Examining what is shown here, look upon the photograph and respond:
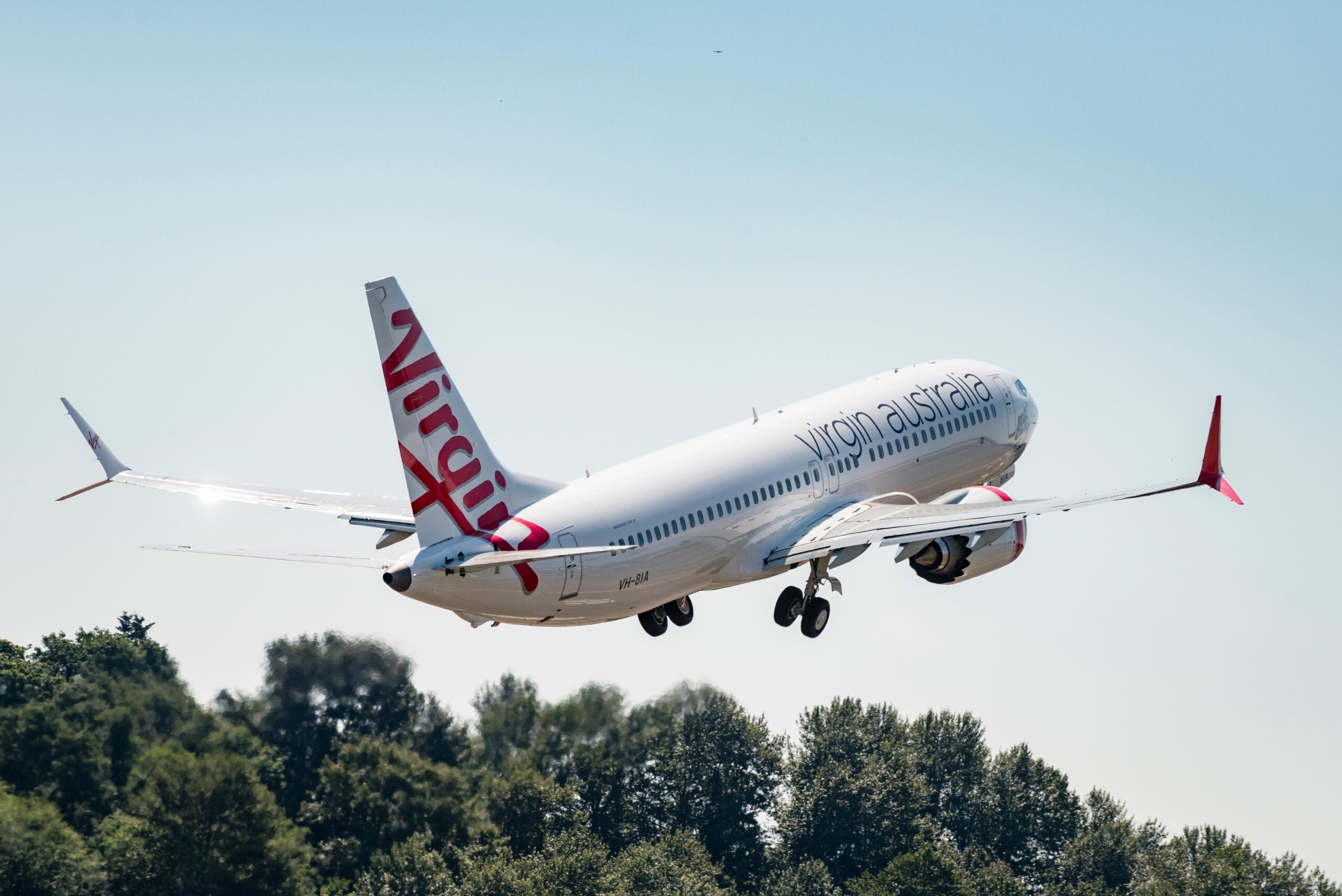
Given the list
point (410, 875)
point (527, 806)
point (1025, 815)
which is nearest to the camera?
point (410, 875)

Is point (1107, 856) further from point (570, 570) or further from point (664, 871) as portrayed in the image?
point (570, 570)

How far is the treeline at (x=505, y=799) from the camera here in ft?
381

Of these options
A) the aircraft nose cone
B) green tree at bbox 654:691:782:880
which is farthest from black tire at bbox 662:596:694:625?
green tree at bbox 654:691:782:880

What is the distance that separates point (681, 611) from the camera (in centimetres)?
6362

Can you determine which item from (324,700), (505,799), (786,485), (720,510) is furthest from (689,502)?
(505,799)

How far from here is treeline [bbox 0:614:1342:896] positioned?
11606 centimetres

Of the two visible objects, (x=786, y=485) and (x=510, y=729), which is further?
(x=510, y=729)

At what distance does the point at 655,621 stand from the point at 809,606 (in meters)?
4.79

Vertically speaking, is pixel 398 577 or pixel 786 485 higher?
pixel 786 485

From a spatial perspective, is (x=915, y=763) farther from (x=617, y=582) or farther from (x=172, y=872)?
(x=617, y=582)

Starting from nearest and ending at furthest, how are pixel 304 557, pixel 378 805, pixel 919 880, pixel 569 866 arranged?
pixel 304 557
pixel 378 805
pixel 569 866
pixel 919 880

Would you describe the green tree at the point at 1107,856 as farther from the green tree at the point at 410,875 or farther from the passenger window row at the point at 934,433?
the passenger window row at the point at 934,433

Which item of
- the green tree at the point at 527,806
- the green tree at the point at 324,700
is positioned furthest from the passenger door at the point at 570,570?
the green tree at the point at 527,806

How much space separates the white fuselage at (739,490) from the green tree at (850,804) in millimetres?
76203
